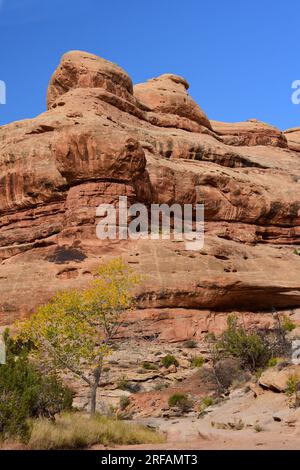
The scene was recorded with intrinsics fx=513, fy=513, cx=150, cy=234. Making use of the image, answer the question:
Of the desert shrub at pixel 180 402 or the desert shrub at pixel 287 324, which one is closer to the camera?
the desert shrub at pixel 180 402

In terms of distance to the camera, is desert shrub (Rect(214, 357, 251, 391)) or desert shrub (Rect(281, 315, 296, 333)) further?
desert shrub (Rect(281, 315, 296, 333))

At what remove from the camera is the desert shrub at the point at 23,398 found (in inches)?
507

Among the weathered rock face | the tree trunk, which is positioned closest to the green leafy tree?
the tree trunk

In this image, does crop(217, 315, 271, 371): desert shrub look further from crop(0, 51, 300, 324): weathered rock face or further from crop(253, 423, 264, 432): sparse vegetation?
crop(253, 423, 264, 432): sparse vegetation

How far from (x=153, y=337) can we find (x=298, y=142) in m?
59.2

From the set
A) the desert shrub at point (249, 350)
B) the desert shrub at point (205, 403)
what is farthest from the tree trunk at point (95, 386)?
the desert shrub at point (249, 350)

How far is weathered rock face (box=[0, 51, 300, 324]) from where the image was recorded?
33469 mm

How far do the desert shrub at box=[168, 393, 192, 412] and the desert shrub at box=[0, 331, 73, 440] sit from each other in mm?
6364

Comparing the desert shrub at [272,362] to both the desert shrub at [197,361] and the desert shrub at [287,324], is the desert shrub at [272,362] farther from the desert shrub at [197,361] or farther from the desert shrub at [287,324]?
the desert shrub at [287,324]

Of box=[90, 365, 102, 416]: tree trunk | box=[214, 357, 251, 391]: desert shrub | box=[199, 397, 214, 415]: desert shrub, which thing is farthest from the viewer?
box=[214, 357, 251, 391]: desert shrub

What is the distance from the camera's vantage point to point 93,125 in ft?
123

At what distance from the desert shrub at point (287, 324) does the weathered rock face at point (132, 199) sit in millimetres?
1754
